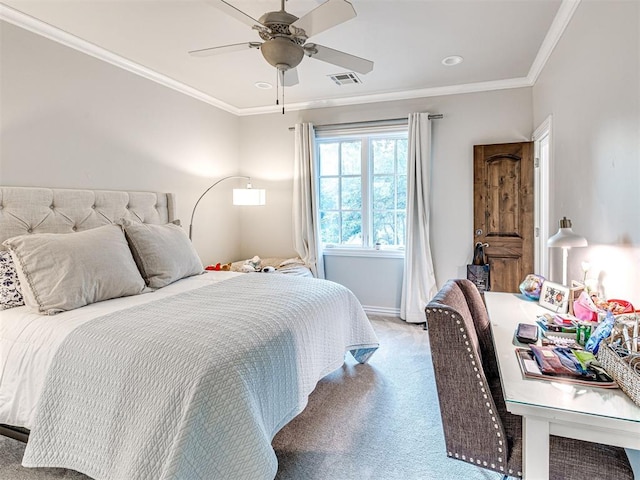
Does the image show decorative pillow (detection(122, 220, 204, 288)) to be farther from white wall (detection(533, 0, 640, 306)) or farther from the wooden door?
the wooden door

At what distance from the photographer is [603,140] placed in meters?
1.87

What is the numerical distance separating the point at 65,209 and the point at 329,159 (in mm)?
2900

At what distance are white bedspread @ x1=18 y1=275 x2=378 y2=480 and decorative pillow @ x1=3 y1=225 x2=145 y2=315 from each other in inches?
A: 14.8

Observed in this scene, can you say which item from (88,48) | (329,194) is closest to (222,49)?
(88,48)

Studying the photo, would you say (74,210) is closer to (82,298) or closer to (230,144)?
(82,298)

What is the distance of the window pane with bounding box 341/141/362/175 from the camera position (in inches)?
180

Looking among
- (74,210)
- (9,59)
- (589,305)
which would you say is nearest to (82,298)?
(74,210)

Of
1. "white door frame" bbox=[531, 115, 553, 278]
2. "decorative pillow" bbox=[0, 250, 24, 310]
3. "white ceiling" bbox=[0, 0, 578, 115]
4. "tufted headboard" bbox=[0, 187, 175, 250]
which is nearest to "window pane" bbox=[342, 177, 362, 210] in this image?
"white ceiling" bbox=[0, 0, 578, 115]

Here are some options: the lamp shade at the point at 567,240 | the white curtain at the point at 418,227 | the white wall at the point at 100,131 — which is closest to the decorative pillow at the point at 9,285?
the white wall at the point at 100,131

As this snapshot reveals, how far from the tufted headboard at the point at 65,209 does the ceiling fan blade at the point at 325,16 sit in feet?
6.80

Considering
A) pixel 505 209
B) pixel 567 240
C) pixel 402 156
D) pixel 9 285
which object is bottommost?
pixel 9 285

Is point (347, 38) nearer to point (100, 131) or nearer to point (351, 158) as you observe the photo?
point (351, 158)

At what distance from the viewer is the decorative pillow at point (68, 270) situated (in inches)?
81.5

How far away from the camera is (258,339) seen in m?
1.75
